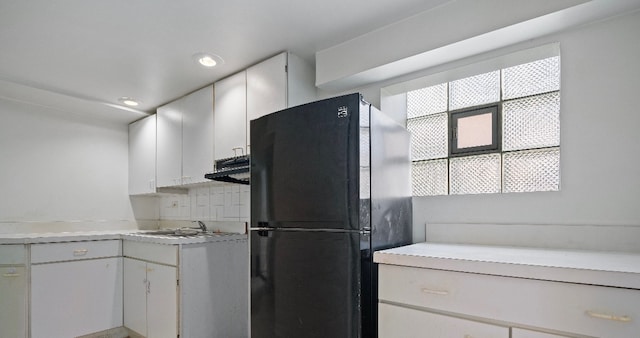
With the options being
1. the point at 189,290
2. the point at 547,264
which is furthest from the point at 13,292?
the point at 547,264

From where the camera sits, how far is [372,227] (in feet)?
4.68

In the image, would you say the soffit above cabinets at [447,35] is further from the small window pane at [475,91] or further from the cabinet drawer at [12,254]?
the cabinet drawer at [12,254]

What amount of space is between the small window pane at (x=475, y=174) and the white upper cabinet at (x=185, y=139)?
181cm

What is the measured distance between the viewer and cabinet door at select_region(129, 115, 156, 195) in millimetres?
3311

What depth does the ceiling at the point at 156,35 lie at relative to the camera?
5.59ft

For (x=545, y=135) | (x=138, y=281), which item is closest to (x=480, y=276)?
(x=545, y=135)

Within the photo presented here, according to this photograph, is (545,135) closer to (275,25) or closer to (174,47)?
(275,25)

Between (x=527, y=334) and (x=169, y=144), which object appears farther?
(x=169, y=144)

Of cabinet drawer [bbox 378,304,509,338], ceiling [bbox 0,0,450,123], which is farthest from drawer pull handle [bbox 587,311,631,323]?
ceiling [bbox 0,0,450,123]

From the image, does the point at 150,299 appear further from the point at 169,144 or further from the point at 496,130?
the point at 496,130

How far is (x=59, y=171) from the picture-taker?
125 inches

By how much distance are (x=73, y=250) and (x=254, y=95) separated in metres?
1.95

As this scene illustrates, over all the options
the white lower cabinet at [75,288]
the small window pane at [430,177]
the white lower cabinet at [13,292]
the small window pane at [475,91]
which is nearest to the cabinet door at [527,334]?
the small window pane at [430,177]

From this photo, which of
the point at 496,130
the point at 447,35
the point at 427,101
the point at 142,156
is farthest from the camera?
the point at 142,156
